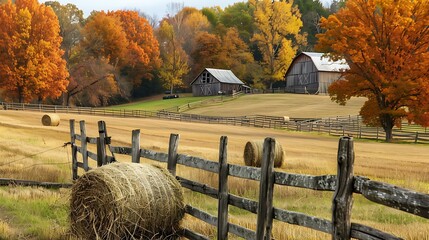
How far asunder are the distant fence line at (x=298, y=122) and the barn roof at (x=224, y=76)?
21045mm

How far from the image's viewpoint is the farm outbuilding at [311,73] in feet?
273

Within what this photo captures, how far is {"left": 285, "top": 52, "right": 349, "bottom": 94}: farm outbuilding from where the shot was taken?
8306 centimetres

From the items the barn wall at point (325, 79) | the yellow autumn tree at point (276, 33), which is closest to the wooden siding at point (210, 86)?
the yellow autumn tree at point (276, 33)

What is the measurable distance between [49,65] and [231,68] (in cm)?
4199

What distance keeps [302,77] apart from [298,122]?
105ft

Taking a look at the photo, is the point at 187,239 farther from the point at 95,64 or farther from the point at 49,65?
the point at 95,64

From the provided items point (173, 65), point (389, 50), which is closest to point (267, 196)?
point (389, 50)

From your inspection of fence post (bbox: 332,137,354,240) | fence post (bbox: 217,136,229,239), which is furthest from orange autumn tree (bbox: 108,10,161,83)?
fence post (bbox: 332,137,354,240)

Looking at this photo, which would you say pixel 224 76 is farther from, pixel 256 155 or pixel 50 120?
pixel 256 155

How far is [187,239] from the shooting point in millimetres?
7926

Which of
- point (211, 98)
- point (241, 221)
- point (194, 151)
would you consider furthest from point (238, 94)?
point (241, 221)

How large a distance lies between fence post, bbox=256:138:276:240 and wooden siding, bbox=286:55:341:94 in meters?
78.7

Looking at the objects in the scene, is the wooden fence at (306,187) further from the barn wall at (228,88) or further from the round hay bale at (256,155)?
the barn wall at (228,88)

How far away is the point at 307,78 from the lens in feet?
282
